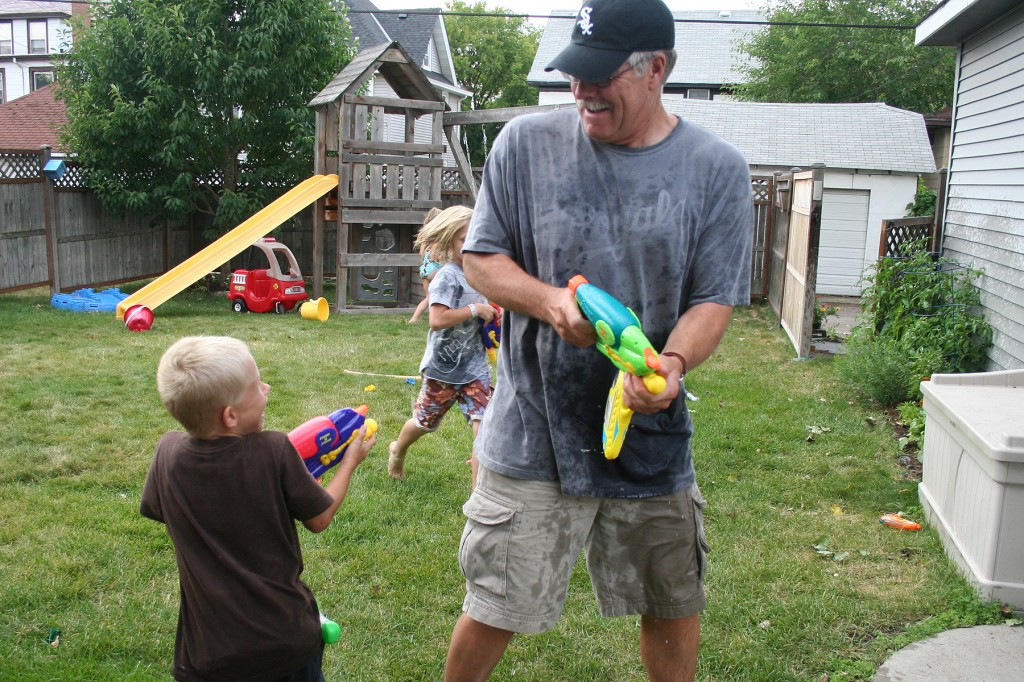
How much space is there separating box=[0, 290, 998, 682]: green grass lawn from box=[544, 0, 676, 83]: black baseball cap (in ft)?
6.66

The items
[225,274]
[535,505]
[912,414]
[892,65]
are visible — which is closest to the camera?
[535,505]

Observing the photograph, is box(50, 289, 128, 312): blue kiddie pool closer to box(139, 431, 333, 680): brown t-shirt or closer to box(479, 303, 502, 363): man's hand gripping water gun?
box(479, 303, 502, 363): man's hand gripping water gun

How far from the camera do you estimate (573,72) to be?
2.00 metres

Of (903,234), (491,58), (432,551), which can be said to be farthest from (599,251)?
(491,58)

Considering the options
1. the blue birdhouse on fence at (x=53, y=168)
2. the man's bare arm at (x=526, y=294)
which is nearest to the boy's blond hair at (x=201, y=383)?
the man's bare arm at (x=526, y=294)

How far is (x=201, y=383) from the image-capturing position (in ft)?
6.57

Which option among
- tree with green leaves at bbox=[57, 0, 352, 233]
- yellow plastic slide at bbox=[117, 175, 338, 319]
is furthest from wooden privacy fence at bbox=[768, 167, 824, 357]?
tree with green leaves at bbox=[57, 0, 352, 233]

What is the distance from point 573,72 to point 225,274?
13835mm

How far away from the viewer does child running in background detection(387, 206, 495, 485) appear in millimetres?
4410

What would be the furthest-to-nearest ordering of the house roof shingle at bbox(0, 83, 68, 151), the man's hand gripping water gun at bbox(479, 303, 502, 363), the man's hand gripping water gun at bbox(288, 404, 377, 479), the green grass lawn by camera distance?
1. the house roof shingle at bbox(0, 83, 68, 151)
2. the man's hand gripping water gun at bbox(479, 303, 502, 363)
3. the green grass lawn
4. the man's hand gripping water gun at bbox(288, 404, 377, 479)

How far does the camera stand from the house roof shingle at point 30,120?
29203 millimetres

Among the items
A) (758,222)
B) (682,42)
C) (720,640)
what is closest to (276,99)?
(758,222)

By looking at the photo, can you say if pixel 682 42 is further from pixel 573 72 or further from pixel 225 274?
pixel 573 72

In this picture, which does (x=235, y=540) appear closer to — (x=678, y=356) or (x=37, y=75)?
(x=678, y=356)
